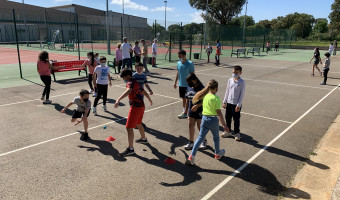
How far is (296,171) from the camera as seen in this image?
5.18 meters

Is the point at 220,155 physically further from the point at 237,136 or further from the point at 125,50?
the point at 125,50

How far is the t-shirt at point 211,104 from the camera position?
16.2 feet

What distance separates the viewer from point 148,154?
19.2 ft

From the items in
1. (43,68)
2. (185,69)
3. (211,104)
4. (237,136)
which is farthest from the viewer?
(43,68)

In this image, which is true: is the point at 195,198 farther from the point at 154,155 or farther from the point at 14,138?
the point at 14,138

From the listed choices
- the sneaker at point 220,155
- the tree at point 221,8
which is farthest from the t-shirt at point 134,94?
the tree at point 221,8

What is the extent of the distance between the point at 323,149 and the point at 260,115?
9.14ft

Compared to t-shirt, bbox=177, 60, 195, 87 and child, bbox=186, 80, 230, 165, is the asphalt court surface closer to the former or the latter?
child, bbox=186, 80, 230, 165

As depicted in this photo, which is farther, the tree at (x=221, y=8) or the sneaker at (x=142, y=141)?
the tree at (x=221, y=8)

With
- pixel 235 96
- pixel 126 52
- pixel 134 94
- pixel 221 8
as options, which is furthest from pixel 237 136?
pixel 221 8

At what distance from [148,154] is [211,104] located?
1965 millimetres

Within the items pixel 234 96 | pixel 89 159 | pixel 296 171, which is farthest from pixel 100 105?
pixel 296 171

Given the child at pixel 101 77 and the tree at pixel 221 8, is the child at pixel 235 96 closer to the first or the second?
the child at pixel 101 77

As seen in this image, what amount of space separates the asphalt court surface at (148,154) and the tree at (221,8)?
66978 millimetres
